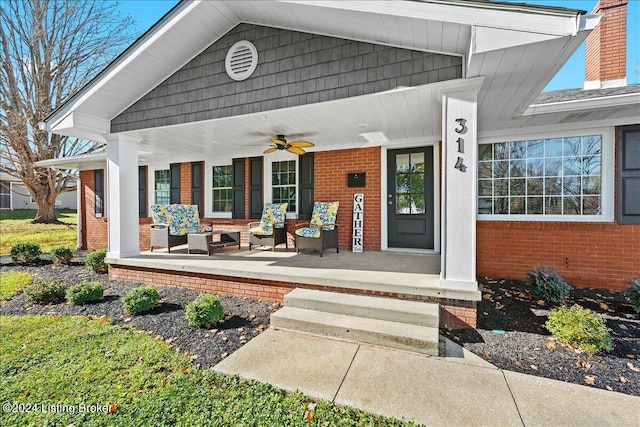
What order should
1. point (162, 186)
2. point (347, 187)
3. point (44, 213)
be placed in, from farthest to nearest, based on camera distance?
point (44, 213), point (162, 186), point (347, 187)

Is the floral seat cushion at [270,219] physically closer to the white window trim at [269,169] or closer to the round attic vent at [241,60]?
the white window trim at [269,169]

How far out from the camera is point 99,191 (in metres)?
9.06

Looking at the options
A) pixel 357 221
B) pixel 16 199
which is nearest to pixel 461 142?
pixel 357 221

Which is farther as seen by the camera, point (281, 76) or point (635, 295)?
point (281, 76)

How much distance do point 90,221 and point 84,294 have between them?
638 centimetres

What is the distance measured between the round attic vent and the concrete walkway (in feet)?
12.4

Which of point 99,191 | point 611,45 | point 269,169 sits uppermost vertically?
point 611,45

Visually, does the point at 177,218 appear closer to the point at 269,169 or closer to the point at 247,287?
the point at 269,169

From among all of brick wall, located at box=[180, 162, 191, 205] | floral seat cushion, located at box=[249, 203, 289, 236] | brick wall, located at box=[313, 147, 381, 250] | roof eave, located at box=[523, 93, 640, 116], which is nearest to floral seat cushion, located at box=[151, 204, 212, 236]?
floral seat cushion, located at box=[249, 203, 289, 236]

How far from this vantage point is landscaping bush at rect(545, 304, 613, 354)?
8.95 ft

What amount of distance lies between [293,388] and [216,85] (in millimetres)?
4362

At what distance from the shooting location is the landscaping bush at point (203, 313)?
11.0 feet

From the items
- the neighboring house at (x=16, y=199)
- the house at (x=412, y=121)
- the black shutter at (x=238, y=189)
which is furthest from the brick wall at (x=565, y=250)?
the neighboring house at (x=16, y=199)

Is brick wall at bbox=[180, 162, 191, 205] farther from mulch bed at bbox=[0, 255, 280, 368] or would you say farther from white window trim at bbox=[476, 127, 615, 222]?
white window trim at bbox=[476, 127, 615, 222]
